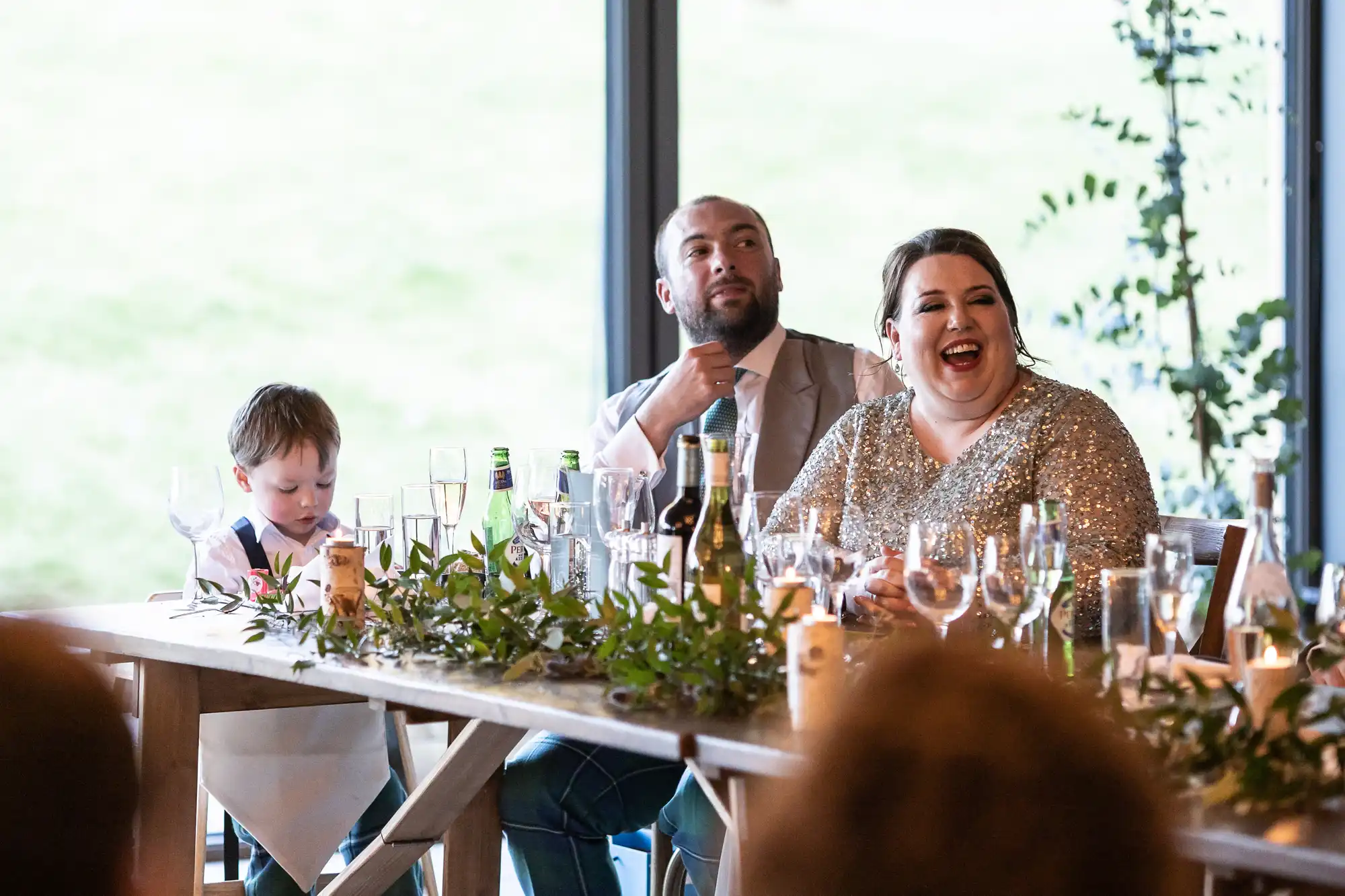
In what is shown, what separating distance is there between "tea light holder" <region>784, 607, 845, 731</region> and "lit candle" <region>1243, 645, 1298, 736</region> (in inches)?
14.8

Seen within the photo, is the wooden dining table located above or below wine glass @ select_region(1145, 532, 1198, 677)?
below

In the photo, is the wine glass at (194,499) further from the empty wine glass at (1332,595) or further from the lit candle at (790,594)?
the empty wine glass at (1332,595)

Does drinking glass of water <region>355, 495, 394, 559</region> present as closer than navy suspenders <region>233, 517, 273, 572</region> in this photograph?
Yes

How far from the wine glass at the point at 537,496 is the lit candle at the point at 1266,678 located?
109cm

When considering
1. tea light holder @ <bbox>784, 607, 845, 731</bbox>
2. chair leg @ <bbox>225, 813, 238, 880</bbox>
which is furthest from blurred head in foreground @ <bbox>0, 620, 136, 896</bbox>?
chair leg @ <bbox>225, 813, 238, 880</bbox>

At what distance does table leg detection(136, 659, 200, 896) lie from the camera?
213cm

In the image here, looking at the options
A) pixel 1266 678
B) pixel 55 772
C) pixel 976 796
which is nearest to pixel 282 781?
pixel 1266 678

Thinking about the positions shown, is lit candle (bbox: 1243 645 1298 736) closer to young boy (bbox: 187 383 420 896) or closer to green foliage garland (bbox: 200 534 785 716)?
green foliage garland (bbox: 200 534 785 716)

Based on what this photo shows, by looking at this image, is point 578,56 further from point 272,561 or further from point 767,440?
point 272,561

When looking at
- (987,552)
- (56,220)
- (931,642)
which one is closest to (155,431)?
(56,220)

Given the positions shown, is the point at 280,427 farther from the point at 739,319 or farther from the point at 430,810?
the point at 739,319

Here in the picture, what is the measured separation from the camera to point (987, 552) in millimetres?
1607

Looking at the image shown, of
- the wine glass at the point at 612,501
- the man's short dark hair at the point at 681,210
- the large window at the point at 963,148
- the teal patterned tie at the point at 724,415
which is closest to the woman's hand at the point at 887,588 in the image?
the wine glass at the point at 612,501

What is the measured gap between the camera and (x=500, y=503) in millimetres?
2428
